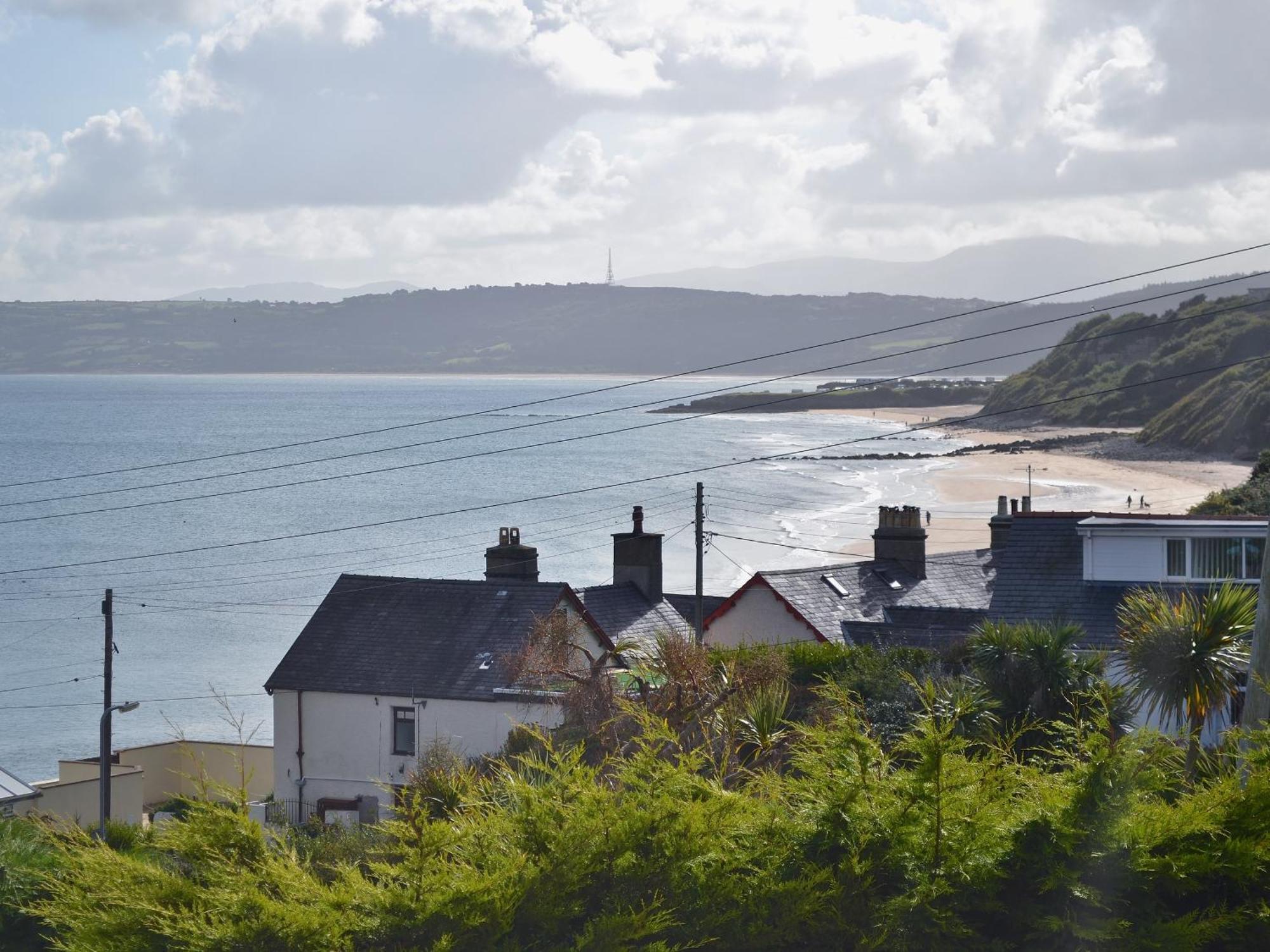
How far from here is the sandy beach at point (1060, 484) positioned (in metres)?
83.6

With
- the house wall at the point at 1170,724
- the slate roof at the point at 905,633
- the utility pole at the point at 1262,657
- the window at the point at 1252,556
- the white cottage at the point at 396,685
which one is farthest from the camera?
the white cottage at the point at 396,685

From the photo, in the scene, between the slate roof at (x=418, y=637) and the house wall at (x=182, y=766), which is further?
the house wall at (x=182, y=766)

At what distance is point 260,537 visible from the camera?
9631 centimetres

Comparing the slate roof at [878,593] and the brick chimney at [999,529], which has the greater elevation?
the brick chimney at [999,529]

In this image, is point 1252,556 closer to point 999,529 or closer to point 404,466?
point 999,529

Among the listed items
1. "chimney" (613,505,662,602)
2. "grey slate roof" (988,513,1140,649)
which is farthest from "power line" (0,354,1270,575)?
"grey slate roof" (988,513,1140,649)

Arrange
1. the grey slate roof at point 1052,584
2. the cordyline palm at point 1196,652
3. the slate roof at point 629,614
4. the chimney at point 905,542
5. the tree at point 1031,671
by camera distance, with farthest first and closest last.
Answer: the chimney at point 905,542 < the slate roof at point 629,614 < the grey slate roof at point 1052,584 < the tree at point 1031,671 < the cordyline palm at point 1196,652

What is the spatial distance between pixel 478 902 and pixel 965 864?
271 cm

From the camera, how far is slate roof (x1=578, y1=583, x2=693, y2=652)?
32.5m

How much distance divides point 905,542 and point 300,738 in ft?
47.4

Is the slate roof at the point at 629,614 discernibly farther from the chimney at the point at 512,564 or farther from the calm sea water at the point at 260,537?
the calm sea water at the point at 260,537

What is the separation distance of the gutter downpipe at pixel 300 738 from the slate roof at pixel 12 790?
19.2ft

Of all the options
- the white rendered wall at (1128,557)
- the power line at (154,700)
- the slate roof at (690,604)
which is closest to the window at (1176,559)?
the white rendered wall at (1128,557)

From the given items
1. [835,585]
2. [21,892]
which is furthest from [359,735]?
[21,892]
